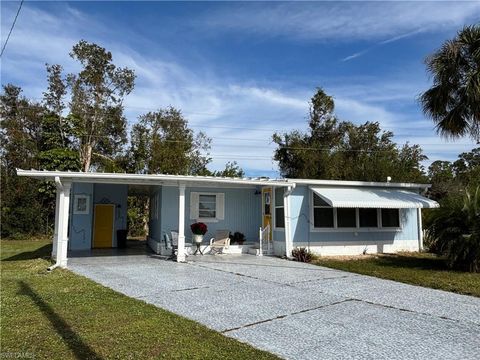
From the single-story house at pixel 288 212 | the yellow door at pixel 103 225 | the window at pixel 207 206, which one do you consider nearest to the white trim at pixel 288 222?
the single-story house at pixel 288 212

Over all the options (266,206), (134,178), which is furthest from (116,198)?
(266,206)

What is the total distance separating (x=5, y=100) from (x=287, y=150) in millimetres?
22945

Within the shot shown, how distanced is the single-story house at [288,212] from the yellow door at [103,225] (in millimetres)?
900

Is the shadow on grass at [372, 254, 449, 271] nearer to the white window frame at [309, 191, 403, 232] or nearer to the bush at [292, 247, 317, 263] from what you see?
the white window frame at [309, 191, 403, 232]

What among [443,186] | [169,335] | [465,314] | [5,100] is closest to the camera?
[169,335]

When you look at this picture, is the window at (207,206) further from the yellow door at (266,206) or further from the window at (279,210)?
the window at (279,210)

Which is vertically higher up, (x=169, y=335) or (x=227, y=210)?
(x=227, y=210)

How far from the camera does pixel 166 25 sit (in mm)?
12672

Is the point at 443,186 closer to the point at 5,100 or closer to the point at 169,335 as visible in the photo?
the point at 169,335

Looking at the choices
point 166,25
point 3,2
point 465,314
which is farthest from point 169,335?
point 166,25

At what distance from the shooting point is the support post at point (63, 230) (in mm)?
12844

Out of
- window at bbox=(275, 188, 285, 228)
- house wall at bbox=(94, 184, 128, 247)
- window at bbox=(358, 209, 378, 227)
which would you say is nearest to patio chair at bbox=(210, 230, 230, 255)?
window at bbox=(275, 188, 285, 228)

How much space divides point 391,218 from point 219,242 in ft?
24.3

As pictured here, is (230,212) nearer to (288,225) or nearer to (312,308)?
(288,225)
